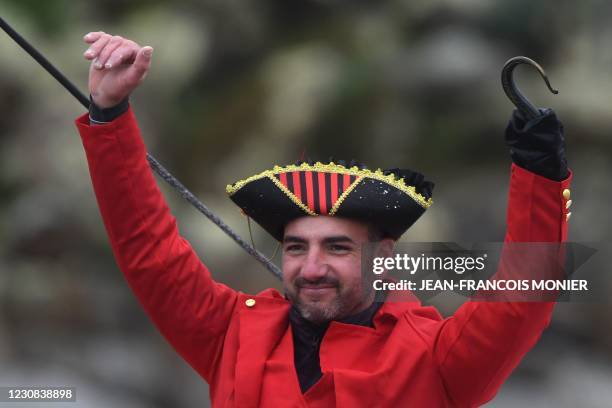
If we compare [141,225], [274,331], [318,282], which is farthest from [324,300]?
[141,225]

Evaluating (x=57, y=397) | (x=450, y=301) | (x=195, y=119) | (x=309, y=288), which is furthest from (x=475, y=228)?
(x=309, y=288)

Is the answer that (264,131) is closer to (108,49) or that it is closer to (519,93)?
(108,49)

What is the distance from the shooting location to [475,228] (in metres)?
6.61

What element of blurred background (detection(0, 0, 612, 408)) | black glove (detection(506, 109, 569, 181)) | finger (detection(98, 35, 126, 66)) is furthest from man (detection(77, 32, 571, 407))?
blurred background (detection(0, 0, 612, 408))

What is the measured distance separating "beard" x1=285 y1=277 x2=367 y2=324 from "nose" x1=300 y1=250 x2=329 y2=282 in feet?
0.04

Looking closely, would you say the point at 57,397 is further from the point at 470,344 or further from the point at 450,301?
the point at 450,301

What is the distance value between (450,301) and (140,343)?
1693mm

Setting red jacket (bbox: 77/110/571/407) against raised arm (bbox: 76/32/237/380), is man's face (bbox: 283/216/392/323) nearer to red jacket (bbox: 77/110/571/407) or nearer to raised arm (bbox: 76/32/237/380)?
red jacket (bbox: 77/110/571/407)

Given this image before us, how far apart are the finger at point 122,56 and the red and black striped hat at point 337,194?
17.6 inches

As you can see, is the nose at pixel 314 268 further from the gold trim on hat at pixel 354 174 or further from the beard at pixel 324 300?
the gold trim on hat at pixel 354 174

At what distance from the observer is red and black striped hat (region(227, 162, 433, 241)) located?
283 centimetres

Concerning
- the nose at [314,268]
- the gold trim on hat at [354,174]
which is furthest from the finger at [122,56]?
the nose at [314,268]

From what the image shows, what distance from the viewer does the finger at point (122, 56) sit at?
2.59 metres

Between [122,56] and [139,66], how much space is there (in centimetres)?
4
